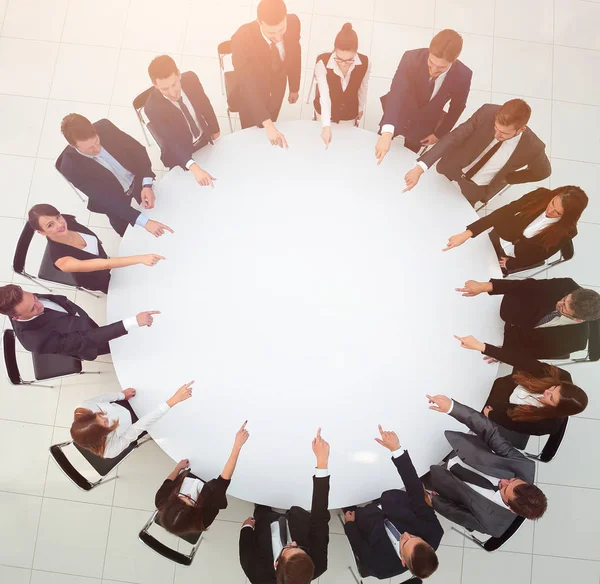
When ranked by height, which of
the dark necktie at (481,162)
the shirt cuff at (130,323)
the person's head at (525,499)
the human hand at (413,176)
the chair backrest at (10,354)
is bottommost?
the person's head at (525,499)

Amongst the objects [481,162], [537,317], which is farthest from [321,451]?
[481,162]

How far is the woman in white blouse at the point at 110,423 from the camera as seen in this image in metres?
2.40

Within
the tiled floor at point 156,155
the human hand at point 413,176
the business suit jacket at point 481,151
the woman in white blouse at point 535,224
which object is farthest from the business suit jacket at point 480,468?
the business suit jacket at point 481,151

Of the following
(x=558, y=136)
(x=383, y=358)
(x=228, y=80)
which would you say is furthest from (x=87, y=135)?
(x=558, y=136)

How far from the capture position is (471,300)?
9.09ft

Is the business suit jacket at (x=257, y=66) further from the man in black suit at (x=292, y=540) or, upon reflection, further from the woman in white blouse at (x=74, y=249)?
the man in black suit at (x=292, y=540)

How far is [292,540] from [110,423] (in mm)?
1135

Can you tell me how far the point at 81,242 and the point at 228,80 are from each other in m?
1.39

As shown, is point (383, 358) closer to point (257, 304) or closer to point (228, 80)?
point (257, 304)

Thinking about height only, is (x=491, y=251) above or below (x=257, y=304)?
above

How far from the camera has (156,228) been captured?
279 cm

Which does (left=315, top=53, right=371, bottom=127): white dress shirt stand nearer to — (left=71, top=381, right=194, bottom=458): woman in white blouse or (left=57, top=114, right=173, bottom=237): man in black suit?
(left=57, top=114, right=173, bottom=237): man in black suit

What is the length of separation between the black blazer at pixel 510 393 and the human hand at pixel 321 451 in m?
0.98

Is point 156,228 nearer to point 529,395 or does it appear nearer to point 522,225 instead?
point 522,225
